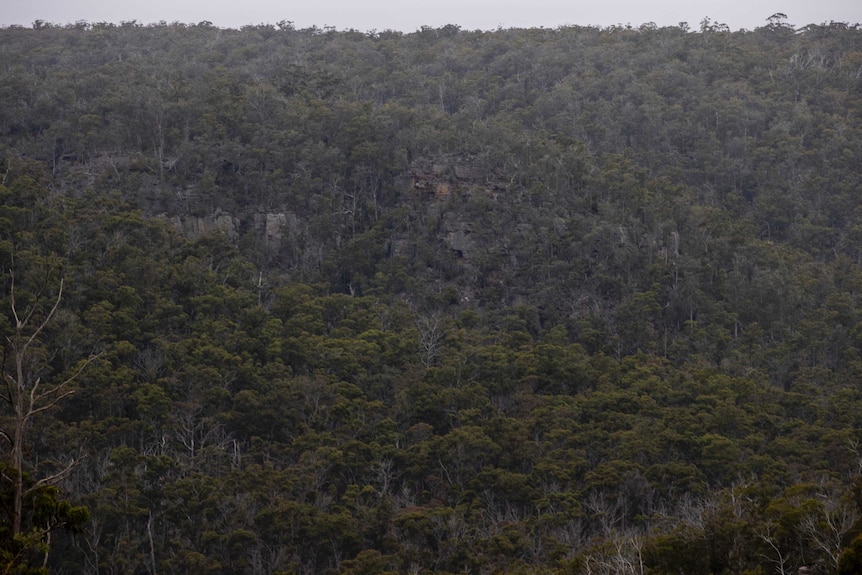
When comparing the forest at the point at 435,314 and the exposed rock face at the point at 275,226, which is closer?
the forest at the point at 435,314

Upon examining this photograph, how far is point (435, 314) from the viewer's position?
41.9 metres

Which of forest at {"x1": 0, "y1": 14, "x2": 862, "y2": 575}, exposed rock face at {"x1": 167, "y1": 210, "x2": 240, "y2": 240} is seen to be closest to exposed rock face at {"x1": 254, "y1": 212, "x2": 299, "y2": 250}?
forest at {"x1": 0, "y1": 14, "x2": 862, "y2": 575}

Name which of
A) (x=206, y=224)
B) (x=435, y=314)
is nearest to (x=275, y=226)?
(x=206, y=224)

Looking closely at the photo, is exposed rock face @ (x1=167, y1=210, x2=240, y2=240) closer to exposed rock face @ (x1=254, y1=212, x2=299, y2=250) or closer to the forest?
the forest

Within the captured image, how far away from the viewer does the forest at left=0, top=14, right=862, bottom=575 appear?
89.4ft

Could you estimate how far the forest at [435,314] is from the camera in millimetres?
27250

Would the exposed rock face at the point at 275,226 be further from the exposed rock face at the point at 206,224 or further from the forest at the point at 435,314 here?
the exposed rock face at the point at 206,224

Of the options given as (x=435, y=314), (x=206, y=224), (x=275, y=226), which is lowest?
(x=435, y=314)

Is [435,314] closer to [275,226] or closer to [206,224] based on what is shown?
[275,226]

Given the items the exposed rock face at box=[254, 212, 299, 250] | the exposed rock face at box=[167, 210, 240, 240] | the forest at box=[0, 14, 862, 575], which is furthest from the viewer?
the exposed rock face at box=[254, 212, 299, 250]

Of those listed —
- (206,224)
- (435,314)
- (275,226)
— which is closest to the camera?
(435,314)

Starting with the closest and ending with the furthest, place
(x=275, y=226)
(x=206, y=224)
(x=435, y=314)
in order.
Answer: (x=435, y=314)
(x=206, y=224)
(x=275, y=226)

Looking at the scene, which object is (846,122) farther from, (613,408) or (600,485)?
(600,485)

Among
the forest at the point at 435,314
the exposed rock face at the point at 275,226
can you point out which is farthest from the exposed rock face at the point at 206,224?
the exposed rock face at the point at 275,226
